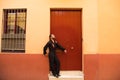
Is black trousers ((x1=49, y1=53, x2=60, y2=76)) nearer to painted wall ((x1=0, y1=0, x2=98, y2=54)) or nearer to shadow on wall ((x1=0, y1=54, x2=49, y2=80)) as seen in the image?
shadow on wall ((x1=0, y1=54, x2=49, y2=80))

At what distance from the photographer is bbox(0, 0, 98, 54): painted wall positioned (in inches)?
379

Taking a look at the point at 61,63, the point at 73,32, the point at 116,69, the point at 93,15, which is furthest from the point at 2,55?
the point at 116,69

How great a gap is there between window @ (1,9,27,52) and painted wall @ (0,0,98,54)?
0.89 ft

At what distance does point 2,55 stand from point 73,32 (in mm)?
3126

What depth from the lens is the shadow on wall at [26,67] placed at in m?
9.66

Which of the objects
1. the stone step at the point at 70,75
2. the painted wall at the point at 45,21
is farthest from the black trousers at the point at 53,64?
the painted wall at the point at 45,21

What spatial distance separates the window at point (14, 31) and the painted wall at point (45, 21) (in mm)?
270

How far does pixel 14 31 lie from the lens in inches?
396

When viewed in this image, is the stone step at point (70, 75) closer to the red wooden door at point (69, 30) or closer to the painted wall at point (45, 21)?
the red wooden door at point (69, 30)

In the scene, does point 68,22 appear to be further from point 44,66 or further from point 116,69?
point 116,69

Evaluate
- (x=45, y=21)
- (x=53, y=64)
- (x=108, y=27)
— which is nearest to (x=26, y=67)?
(x=53, y=64)

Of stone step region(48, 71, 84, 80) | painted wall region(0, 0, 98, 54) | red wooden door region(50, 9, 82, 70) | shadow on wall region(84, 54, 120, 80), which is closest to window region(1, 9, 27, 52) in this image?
painted wall region(0, 0, 98, 54)

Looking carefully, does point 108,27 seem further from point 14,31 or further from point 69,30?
point 14,31

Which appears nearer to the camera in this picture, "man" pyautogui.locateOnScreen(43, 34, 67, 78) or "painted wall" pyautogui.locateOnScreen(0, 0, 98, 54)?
"man" pyautogui.locateOnScreen(43, 34, 67, 78)
